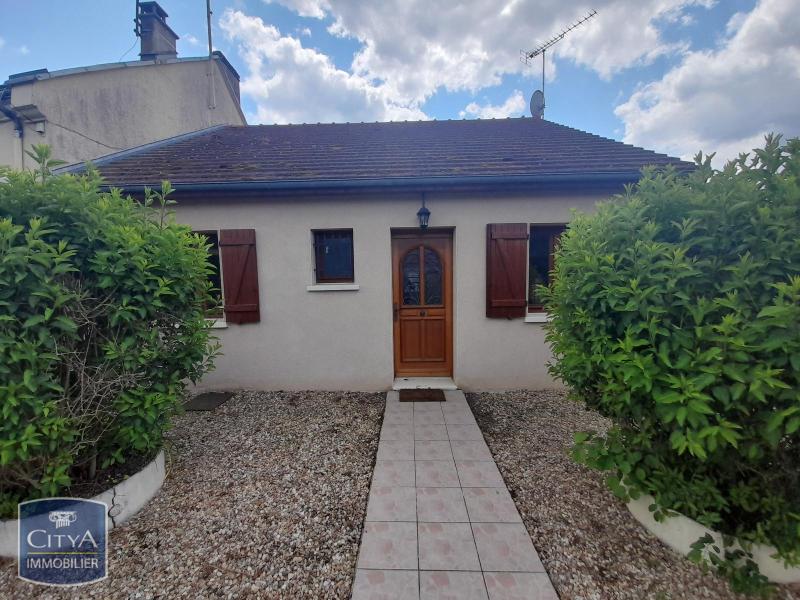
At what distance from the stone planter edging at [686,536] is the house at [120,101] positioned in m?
9.00

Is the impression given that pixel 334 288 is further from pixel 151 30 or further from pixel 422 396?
pixel 151 30

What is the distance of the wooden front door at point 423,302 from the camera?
4.84 metres

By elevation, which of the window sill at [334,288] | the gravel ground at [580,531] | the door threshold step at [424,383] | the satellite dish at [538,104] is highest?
the satellite dish at [538,104]

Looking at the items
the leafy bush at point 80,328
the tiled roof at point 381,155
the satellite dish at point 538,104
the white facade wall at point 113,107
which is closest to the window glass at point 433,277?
the tiled roof at point 381,155

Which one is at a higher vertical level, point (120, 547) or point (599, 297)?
point (599, 297)

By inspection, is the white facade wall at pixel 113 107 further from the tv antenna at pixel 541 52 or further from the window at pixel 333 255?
the tv antenna at pixel 541 52

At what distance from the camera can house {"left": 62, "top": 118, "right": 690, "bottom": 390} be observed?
14.8ft

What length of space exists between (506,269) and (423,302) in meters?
1.32

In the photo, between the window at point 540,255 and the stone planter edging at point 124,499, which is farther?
the window at point 540,255

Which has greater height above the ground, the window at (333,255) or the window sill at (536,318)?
the window at (333,255)

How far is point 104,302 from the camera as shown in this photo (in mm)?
2246

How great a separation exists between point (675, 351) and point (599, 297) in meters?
0.49

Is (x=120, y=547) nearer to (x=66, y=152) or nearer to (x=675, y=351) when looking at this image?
(x=675, y=351)

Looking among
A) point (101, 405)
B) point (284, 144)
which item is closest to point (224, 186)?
point (284, 144)
